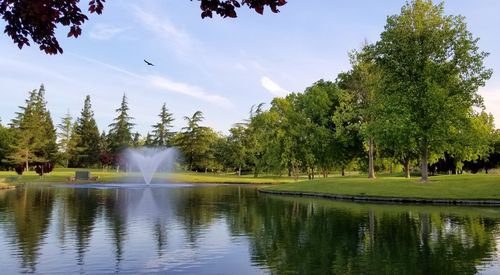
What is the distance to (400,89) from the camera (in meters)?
50.3

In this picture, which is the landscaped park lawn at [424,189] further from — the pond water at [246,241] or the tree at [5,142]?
the tree at [5,142]

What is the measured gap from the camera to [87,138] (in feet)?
423

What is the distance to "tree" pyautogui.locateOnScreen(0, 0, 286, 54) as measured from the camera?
6586mm

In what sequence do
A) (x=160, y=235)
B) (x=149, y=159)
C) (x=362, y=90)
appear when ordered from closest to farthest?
(x=160, y=235), (x=362, y=90), (x=149, y=159)

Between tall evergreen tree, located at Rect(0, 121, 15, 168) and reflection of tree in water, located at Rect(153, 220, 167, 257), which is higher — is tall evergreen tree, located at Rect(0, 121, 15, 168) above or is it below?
above

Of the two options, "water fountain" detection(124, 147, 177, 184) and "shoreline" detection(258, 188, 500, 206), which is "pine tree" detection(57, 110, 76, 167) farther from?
"shoreline" detection(258, 188, 500, 206)

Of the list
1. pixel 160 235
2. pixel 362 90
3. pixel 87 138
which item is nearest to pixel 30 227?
pixel 160 235

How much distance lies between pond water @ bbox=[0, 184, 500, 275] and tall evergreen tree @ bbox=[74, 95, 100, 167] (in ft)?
319

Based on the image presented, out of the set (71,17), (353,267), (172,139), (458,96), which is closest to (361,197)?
(458,96)

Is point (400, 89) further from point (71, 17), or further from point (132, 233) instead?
point (71, 17)

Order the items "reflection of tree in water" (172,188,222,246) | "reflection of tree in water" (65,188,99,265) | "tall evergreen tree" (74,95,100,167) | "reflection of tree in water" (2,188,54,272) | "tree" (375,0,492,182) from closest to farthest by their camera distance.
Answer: "reflection of tree in water" (2,188,54,272), "reflection of tree in water" (65,188,99,265), "reflection of tree in water" (172,188,222,246), "tree" (375,0,492,182), "tall evergreen tree" (74,95,100,167)

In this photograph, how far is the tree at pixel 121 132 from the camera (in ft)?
422

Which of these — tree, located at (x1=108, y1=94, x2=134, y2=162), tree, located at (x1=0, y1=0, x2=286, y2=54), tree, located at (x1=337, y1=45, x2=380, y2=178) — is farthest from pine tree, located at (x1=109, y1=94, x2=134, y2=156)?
tree, located at (x1=0, y1=0, x2=286, y2=54)

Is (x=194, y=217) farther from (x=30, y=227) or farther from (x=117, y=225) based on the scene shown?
(x=30, y=227)
